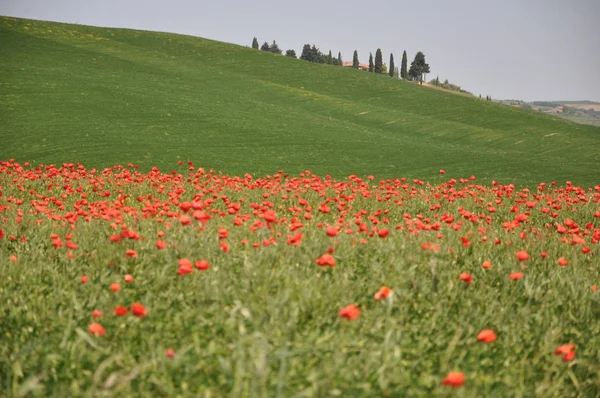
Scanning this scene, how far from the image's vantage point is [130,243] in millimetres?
6168

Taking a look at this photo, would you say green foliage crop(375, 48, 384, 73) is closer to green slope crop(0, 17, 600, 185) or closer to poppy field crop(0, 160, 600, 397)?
green slope crop(0, 17, 600, 185)

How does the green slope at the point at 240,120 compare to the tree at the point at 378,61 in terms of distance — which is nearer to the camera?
the green slope at the point at 240,120

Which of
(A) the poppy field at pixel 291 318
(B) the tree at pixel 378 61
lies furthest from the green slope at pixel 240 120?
(B) the tree at pixel 378 61

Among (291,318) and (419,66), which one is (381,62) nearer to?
(419,66)

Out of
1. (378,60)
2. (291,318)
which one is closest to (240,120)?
(291,318)

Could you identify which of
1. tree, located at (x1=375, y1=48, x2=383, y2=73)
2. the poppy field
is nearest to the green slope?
the poppy field

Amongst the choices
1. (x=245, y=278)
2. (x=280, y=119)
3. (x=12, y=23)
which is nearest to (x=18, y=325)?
(x=245, y=278)

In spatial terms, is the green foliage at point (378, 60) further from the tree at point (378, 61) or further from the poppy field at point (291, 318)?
the poppy field at point (291, 318)

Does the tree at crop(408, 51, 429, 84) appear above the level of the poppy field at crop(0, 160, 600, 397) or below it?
above

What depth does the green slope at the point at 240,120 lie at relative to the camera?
24484 mm

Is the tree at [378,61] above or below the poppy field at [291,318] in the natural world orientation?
above

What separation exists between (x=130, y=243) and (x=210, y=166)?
1655cm

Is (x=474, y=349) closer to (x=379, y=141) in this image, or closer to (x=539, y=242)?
(x=539, y=242)

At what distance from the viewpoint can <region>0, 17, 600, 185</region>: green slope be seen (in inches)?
964
